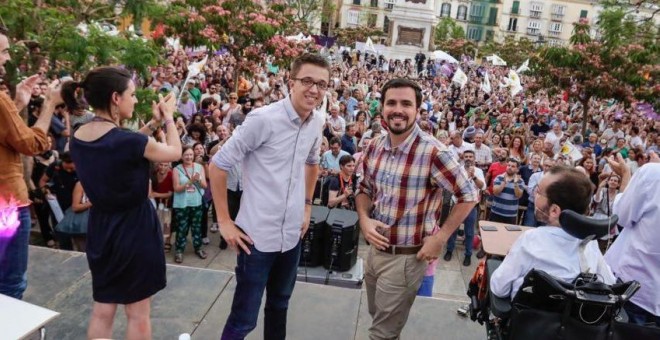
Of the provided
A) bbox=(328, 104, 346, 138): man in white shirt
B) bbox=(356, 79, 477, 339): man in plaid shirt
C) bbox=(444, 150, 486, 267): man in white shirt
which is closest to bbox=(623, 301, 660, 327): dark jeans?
bbox=(356, 79, 477, 339): man in plaid shirt

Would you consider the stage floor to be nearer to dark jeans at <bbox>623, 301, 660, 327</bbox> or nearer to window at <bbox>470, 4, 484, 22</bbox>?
dark jeans at <bbox>623, 301, 660, 327</bbox>

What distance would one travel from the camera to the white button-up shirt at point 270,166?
2646 millimetres

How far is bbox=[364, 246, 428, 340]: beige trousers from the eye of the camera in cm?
294

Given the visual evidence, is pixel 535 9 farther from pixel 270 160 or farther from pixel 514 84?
pixel 270 160

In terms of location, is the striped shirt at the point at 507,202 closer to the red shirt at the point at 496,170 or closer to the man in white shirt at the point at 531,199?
the man in white shirt at the point at 531,199

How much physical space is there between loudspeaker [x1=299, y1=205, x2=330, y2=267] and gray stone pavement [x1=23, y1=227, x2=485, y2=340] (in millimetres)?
1728

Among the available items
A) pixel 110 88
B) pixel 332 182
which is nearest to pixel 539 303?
pixel 110 88

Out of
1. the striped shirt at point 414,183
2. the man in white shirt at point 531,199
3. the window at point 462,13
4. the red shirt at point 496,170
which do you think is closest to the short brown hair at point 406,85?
the striped shirt at point 414,183

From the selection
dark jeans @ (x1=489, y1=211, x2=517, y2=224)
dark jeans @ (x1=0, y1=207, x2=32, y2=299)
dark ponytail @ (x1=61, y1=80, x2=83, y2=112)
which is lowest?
dark jeans @ (x1=489, y1=211, x2=517, y2=224)

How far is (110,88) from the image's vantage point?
2.41 m

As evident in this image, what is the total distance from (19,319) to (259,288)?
45.2 inches

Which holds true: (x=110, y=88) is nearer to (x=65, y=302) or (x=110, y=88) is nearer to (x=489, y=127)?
(x=65, y=302)

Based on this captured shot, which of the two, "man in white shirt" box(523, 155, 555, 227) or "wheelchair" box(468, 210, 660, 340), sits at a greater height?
"wheelchair" box(468, 210, 660, 340)

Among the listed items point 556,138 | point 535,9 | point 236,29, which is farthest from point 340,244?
point 535,9
